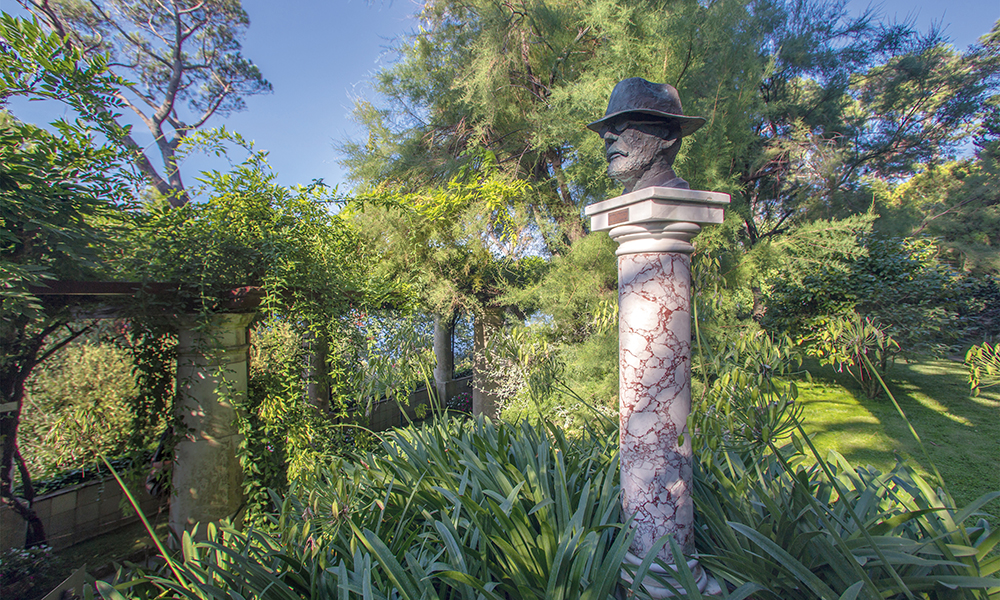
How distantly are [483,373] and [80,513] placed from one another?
4317 millimetres

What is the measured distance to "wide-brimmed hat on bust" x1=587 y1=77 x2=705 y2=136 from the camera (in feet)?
5.48

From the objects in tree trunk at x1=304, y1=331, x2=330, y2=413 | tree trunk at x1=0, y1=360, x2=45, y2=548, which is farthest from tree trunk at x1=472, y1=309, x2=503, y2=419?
tree trunk at x1=0, y1=360, x2=45, y2=548

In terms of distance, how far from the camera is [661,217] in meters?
1.58

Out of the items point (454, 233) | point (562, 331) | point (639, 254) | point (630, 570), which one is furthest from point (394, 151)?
point (630, 570)

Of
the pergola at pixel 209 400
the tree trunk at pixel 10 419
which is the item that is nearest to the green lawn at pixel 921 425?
the pergola at pixel 209 400

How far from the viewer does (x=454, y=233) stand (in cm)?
557

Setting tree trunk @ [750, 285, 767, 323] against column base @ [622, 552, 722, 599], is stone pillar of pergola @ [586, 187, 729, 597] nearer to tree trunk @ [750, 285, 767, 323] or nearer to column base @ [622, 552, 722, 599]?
column base @ [622, 552, 722, 599]

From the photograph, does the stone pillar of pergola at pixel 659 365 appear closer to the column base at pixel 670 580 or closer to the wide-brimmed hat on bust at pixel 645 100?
the column base at pixel 670 580

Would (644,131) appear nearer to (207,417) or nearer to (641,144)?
(641,144)

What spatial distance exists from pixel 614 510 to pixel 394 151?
5.77 meters

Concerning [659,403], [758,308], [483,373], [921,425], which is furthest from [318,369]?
[921,425]

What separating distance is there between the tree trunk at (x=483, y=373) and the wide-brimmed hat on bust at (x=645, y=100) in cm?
449

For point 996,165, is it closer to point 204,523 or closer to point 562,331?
point 562,331

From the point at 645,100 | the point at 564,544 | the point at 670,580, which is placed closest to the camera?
the point at 564,544
